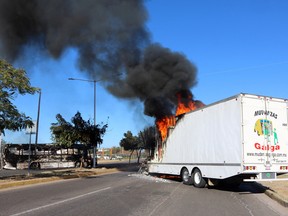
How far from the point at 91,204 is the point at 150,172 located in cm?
1079

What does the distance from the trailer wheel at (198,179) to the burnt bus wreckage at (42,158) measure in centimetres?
1852

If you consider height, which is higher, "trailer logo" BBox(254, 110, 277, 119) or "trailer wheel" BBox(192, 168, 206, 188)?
"trailer logo" BBox(254, 110, 277, 119)

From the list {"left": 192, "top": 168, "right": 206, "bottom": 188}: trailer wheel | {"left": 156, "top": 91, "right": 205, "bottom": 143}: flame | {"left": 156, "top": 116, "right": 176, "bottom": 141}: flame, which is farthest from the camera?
{"left": 156, "top": 91, "right": 205, "bottom": 143}: flame

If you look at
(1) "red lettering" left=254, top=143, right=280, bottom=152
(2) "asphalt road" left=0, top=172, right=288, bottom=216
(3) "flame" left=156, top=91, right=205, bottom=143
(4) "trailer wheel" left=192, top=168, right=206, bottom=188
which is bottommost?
(2) "asphalt road" left=0, top=172, right=288, bottom=216

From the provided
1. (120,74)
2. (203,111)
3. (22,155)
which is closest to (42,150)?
(22,155)

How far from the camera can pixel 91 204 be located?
9.73 m

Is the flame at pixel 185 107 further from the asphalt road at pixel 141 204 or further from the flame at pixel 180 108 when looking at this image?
the asphalt road at pixel 141 204

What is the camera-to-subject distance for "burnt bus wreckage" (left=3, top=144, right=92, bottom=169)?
32.9 m

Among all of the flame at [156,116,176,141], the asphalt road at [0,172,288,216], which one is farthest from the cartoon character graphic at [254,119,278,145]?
the flame at [156,116,176,141]

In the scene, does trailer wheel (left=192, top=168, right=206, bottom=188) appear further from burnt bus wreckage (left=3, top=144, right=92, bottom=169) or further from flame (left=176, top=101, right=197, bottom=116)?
burnt bus wreckage (left=3, top=144, right=92, bottom=169)

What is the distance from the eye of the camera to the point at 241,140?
11.9 metres

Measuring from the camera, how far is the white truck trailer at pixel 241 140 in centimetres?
1205

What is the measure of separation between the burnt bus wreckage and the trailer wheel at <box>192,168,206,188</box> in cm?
1852

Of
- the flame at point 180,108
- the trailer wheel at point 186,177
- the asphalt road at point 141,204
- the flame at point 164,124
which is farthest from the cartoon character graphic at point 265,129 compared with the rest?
the flame at point 180,108
